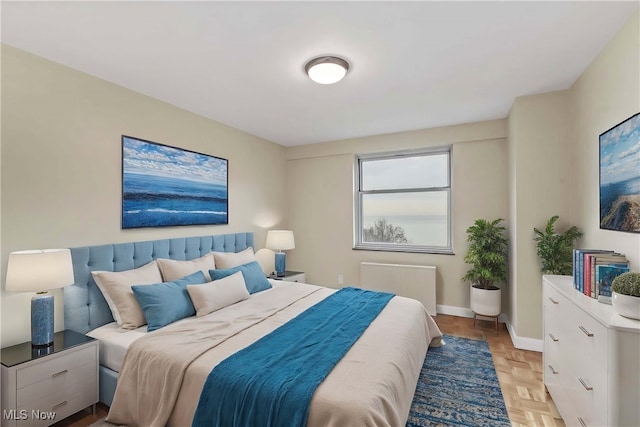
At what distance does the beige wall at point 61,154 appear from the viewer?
6.63ft

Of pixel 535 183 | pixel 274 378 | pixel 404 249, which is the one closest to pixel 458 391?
pixel 274 378

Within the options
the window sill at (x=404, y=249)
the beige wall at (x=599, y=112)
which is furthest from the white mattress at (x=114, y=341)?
the beige wall at (x=599, y=112)

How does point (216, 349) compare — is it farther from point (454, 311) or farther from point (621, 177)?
point (454, 311)

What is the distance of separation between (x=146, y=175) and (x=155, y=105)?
0.70 metres

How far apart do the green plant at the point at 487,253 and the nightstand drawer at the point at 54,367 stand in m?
3.63

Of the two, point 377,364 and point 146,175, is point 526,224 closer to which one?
point 377,364

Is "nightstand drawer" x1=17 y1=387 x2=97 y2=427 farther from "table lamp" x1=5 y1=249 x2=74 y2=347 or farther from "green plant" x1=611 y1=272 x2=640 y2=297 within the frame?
"green plant" x1=611 y1=272 x2=640 y2=297

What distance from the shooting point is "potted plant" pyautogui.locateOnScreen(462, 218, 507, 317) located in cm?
341

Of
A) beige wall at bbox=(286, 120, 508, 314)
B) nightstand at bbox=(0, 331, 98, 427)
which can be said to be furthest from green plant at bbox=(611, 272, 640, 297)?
nightstand at bbox=(0, 331, 98, 427)

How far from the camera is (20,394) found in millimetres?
1711

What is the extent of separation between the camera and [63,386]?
1.88 metres

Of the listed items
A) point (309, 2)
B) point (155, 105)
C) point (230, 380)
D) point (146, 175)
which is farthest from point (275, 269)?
point (309, 2)

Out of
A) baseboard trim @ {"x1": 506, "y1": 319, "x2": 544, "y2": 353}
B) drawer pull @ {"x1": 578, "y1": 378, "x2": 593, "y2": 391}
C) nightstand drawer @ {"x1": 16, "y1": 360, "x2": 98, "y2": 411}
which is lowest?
baseboard trim @ {"x1": 506, "y1": 319, "x2": 544, "y2": 353}

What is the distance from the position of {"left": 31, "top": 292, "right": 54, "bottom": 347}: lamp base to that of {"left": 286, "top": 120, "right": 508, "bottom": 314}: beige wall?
10.9 ft
